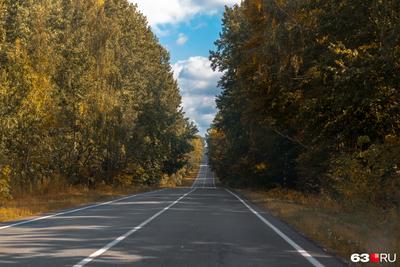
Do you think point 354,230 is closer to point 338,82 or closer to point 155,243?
point 338,82

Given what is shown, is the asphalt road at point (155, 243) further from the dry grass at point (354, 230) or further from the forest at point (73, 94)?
the forest at point (73, 94)

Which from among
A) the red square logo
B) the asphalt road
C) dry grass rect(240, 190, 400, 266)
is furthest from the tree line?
the red square logo

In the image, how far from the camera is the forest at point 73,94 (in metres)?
28.7

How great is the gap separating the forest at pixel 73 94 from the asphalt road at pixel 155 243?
12928mm

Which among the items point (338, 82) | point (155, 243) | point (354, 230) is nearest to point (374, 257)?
point (354, 230)

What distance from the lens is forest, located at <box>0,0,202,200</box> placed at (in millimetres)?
28672

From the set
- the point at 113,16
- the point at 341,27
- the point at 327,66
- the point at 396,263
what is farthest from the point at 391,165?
the point at 113,16

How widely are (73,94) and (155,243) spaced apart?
28.4 metres

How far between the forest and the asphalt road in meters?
12.9

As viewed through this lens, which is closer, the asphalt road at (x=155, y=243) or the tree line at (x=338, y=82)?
the asphalt road at (x=155, y=243)

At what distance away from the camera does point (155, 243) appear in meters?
Answer: 11.9

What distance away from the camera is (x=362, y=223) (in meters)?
14.8

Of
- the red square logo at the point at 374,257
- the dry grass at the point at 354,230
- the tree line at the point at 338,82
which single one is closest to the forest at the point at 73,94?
the tree line at the point at 338,82

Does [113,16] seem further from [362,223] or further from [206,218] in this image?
[362,223]
